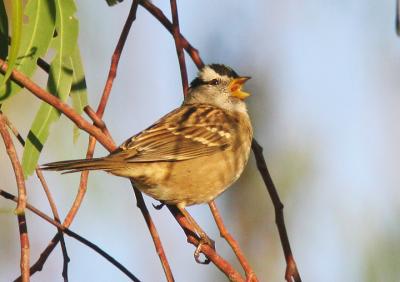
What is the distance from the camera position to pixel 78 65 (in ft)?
10.0

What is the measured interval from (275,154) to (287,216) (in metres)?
0.44

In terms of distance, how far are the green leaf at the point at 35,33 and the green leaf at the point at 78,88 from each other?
21 cm

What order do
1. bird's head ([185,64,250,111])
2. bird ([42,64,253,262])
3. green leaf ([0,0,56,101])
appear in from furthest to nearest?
1. bird's head ([185,64,250,111])
2. bird ([42,64,253,262])
3. green leaf ([0,0,56,101])

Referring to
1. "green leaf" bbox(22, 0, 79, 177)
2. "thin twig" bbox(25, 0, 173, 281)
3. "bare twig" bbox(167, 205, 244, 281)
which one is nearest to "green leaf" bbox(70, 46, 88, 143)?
"green leaf" bbox(22, 0, 79, 177)

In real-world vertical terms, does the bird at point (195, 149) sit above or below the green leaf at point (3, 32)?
below

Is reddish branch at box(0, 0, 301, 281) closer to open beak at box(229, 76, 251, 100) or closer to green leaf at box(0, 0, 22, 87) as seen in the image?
green leaf at box(0, 0, 22, 87)

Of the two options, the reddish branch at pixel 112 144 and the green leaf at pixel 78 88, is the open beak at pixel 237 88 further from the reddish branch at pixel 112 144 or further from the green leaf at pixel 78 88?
the green leaf at pixel 78 88

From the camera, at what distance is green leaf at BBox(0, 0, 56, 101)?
9.22 ft

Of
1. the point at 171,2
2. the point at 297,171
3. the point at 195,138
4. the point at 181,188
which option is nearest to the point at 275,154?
the point at 297,171

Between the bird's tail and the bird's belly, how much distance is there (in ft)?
0.81

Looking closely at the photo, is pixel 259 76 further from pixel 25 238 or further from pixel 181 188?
pixel 25 238

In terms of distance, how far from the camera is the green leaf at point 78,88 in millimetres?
2959

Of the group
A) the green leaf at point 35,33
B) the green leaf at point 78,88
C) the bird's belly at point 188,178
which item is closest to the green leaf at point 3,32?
the green leaf at point 35,33

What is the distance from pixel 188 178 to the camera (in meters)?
3.58
